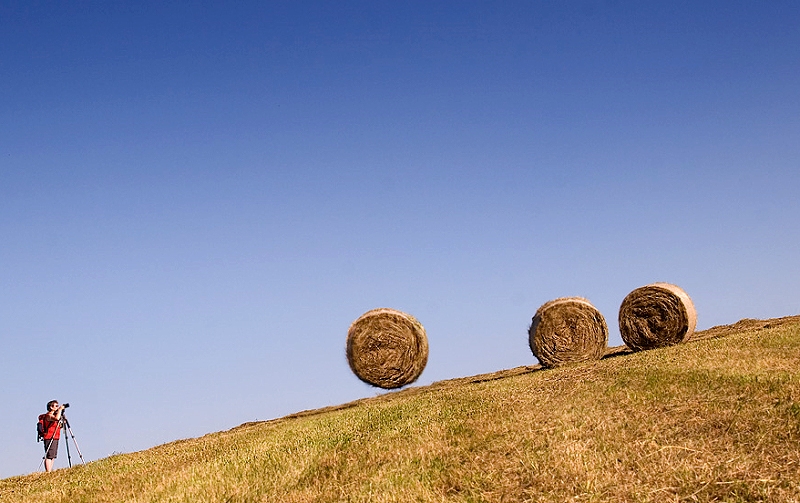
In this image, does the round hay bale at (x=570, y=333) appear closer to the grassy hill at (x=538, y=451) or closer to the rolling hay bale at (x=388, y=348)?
the rolling hay bale at (x=388, y=348)

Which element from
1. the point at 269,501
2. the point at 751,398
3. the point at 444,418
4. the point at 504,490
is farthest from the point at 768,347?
the point at 269,501

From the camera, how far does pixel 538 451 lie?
11.4m

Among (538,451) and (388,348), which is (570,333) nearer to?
(388,348)

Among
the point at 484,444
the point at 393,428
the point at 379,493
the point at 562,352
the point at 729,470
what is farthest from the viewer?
the point at 562,352

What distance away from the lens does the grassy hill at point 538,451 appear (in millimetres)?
10070

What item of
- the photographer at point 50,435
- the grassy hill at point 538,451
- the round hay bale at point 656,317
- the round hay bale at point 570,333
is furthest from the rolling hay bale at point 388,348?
the photographer at point 50,435

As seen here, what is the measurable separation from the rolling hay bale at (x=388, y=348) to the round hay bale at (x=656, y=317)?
7.08m

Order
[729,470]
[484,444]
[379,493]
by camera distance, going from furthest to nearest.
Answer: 1. [484,444]
2. [379,493]
3. [729,470]

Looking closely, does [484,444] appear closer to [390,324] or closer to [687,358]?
[687,358]

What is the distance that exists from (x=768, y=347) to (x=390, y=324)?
11.6m

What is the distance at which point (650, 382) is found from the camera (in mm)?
14969

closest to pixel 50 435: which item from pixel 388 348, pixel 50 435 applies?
pixel 50 435

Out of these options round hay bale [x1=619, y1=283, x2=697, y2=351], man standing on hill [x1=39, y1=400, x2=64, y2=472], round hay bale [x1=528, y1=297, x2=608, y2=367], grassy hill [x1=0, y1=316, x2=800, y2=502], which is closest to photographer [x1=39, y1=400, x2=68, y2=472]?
man standing on hill [x1=39, y1=400, x2=64, y2=472]

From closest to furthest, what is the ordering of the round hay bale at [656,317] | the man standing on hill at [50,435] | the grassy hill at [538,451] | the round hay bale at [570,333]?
the grassy hill at [538,451] < the man standing on hill at [50,435] < the round hay bale at [656,317] < the round hay bale at [570,333]
